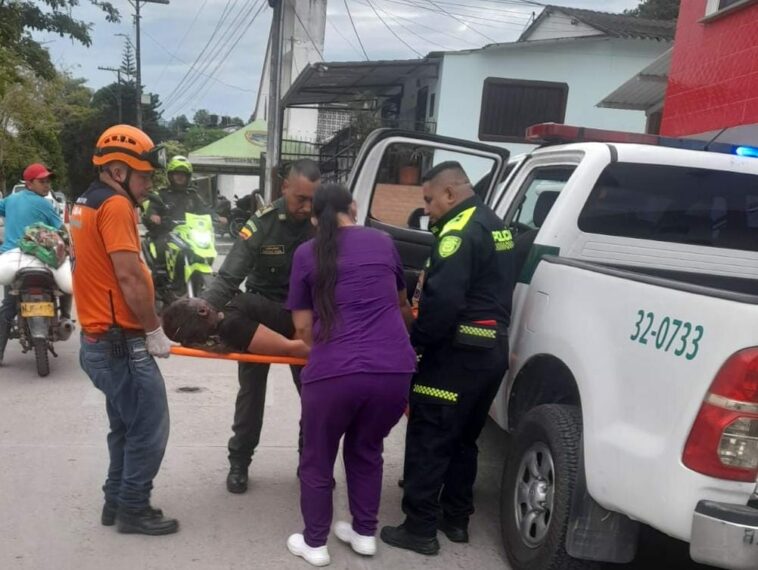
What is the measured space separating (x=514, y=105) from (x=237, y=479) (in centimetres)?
1427

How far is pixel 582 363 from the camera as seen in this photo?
2959 millimetres

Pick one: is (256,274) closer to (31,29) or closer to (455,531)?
(455,531)

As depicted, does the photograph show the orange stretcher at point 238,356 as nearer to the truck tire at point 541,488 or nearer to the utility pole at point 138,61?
the truck tire at point 541,488

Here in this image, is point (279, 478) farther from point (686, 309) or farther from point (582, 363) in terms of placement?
point (686, 309)

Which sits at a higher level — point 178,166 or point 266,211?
point 178,166

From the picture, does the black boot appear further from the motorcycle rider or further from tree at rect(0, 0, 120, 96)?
tree at rect(0, 0, 120, 96)

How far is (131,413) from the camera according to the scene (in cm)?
355

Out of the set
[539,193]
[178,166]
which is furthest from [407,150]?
[178,166]

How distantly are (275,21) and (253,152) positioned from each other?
43.8 ft

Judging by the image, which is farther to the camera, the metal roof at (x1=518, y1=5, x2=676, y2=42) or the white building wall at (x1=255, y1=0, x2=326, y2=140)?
the white building wall at (x1=255, y1=0, x2=326, y2=140)

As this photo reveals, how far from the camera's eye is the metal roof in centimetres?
1680

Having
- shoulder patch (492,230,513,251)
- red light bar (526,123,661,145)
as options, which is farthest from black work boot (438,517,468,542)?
red light bar (526,123,661,145)

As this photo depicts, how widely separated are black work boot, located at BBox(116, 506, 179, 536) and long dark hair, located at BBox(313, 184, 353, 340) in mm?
1359

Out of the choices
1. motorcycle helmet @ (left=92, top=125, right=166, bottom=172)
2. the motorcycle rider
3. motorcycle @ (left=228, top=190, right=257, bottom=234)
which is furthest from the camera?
motorcycle @ (left=228, top=190, right=257, bottom=234)
